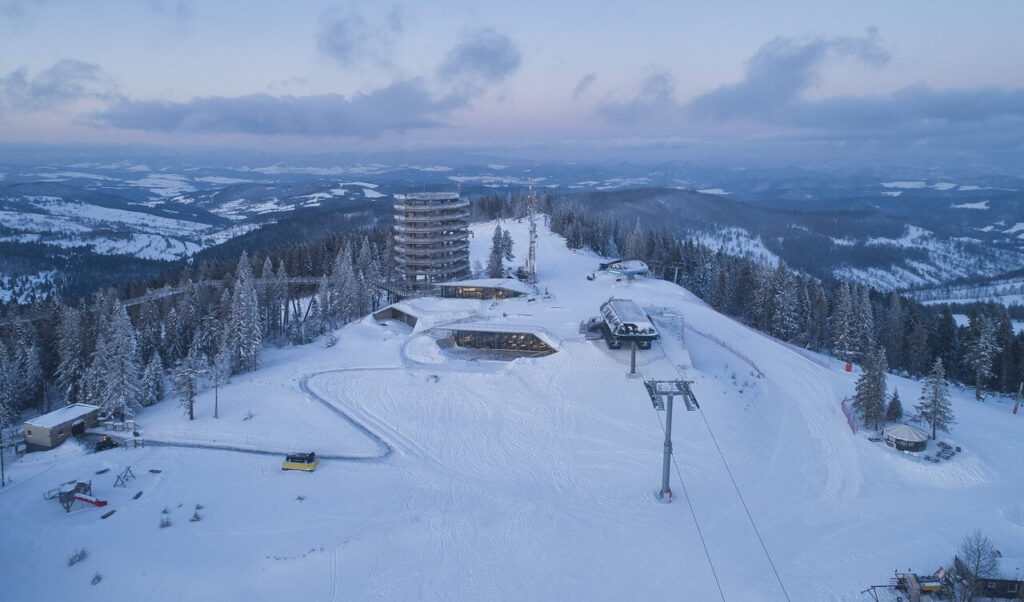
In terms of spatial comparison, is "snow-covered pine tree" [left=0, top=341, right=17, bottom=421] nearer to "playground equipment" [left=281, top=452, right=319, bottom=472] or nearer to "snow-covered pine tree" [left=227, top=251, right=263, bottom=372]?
"snow-covered pine tree" [left=227, top=251, right=263, bottom=372]

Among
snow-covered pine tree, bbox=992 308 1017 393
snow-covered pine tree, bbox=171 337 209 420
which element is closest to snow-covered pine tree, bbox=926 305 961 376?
snow-covered pine tree, bbox=992 308 1017 393

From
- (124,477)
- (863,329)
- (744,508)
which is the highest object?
(863,329)

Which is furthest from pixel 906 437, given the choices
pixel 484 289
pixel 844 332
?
pixel 484 289

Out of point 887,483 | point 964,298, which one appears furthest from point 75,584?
point 964,298

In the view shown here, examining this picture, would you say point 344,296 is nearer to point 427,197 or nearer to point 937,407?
point 427,197

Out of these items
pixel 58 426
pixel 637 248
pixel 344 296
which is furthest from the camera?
pixel 637 248

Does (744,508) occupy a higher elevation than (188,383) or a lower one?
lower

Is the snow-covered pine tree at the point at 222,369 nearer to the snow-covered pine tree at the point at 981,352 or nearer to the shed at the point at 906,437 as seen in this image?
the shed at the point at 906,437

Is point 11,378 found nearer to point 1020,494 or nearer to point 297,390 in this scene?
point 297,390
